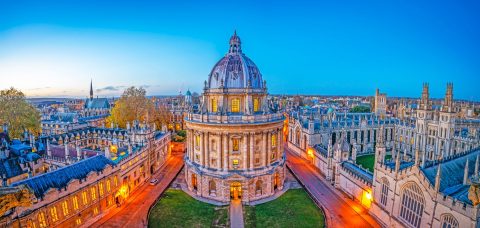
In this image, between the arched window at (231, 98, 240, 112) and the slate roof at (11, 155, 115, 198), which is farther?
the arched window at (231, 98, 240, 112)

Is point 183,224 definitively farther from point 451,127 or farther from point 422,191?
point 451,127

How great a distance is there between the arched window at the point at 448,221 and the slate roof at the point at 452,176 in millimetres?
1977

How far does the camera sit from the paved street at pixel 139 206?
34200 millimetres

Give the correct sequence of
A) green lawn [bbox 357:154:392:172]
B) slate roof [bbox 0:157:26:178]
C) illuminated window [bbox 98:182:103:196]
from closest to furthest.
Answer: slate roof [bbox 0:157:26:178]
illuminated window [bbox 98:182:103:196]
green lawn [bbox 357:154:392:172]

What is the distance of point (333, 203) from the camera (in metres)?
39.5

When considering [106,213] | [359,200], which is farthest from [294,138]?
[106,213]

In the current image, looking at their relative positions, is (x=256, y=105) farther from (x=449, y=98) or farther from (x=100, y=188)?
(x=449, y=98)

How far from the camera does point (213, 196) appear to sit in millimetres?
41906


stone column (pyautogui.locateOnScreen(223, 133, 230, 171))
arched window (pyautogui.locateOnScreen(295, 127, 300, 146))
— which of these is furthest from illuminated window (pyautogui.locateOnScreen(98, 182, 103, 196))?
arched window (pyautogui.locateOnScreen(295, 127, 300, 146))

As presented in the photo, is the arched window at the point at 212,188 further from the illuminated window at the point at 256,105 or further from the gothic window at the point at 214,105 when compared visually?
the illuminated window at the point at 256,105

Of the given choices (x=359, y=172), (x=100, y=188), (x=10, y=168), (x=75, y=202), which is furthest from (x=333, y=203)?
(x=10, y=168)

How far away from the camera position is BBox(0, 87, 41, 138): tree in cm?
5805

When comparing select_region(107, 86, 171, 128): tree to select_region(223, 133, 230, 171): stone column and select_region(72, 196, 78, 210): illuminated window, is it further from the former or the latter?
select_region(72, 196, 78, 210): illuminated window

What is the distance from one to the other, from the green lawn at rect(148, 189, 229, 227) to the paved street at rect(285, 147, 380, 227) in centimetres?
1495
